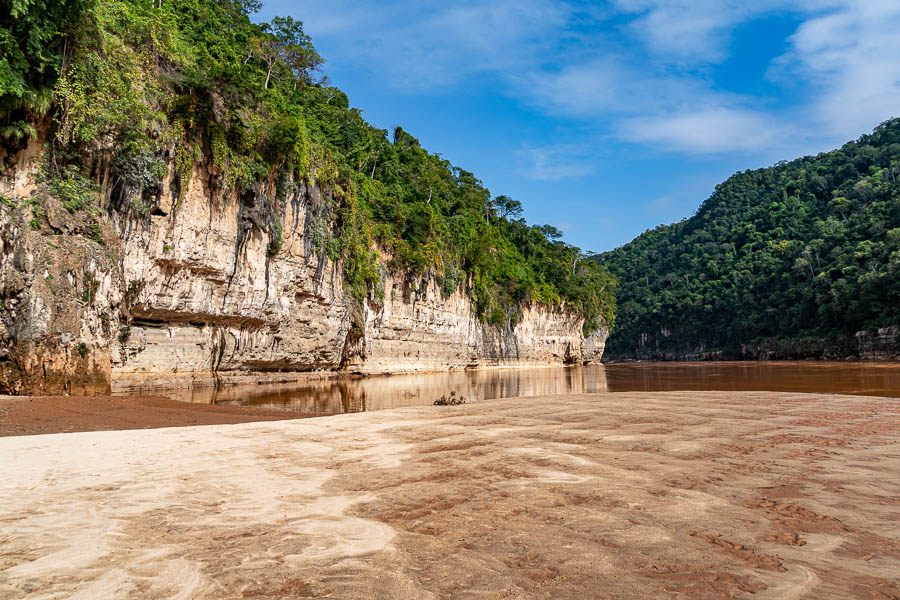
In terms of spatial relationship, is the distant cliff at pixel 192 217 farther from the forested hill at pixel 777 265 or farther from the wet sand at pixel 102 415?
the forested hill at pixel 777 265

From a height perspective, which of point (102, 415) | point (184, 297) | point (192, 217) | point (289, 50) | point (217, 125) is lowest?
point (102, 415)

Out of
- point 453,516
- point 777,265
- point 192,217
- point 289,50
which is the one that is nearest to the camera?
point 453,516

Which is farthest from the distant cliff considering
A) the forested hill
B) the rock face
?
the forested hill

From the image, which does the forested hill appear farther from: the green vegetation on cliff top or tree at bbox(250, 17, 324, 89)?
tree at bbox(250, 17, 324, 89)

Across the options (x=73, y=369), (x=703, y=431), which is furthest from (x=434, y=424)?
(x=73, y=369)

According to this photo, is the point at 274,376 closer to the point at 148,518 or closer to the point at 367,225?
the point at 367,225

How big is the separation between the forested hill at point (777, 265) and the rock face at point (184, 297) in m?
49.8

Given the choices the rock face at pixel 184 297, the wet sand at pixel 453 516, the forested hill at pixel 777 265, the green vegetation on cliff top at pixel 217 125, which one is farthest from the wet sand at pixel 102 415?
the forested hill at pixel 777 265

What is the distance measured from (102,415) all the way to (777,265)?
271 feet

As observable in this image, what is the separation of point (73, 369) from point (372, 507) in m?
12.3

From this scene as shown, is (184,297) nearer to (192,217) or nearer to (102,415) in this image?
(192,217)

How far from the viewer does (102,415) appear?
929 centimetres

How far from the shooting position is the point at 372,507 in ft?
13.0

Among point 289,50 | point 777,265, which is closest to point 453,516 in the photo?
point 289,50
